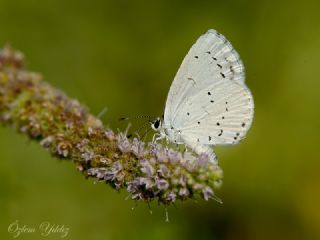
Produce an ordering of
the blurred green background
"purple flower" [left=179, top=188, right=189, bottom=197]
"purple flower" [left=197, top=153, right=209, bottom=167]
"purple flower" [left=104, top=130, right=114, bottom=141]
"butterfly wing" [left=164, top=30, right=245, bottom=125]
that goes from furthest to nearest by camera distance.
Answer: the blurred green background → "butterfly wing" [left=164, top=30, right=245, bottom=125] → "purple flower" [left=104, top=130, right=114, bottom=141] → "purple flower" [left=197, top=153, right=209, bottom=167] → "purple flower" [left=179, top=188, right=189, bottom=197]

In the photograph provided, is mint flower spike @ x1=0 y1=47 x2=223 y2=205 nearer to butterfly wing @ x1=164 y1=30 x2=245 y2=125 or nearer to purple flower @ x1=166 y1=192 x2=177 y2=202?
purple flower @ x1=166 y1=192 x2=177 y2=202

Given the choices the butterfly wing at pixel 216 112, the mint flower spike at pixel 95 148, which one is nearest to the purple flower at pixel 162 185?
the mint flower spike at pixel 95 148

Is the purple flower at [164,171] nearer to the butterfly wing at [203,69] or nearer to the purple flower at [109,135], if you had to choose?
the purple flower at [109,135]

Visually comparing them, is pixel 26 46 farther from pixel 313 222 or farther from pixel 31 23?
pixel 313 222

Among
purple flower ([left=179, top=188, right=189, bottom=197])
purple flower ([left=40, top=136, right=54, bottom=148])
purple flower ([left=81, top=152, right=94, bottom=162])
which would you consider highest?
purple flower ([left=40, top=136, right=54, bottom=148])

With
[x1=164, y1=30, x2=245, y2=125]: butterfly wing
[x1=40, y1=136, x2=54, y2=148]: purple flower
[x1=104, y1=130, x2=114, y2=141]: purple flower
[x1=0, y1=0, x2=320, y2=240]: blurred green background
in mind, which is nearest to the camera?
[x1=40, y1=136, x2=54, y2=148]: purple flower

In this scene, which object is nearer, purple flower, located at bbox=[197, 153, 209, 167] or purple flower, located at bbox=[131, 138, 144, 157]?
purple flower, located at bbox=[197, 153, 209, 167]

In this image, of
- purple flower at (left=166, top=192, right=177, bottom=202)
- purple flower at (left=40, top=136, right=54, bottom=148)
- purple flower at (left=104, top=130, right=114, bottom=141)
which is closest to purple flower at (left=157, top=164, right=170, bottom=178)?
purple flower at (left=166, top=192, right=177, bottom=202)

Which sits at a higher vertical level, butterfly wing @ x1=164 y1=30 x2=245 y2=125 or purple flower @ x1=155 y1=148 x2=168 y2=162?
butterfly wing @ x1=164 y1=30 x2=245 y2=125
